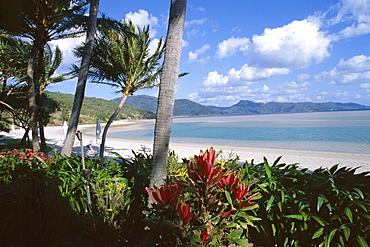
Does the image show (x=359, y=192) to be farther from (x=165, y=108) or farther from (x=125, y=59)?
(x=125, y=59)

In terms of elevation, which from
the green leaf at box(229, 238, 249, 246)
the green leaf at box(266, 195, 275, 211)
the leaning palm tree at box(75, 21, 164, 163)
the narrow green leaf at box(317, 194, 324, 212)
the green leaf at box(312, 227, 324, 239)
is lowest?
the green leaf at box(312, 227, 324, 239)

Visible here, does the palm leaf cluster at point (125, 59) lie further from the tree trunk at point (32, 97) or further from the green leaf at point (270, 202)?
the green leaf at point (270, 202)

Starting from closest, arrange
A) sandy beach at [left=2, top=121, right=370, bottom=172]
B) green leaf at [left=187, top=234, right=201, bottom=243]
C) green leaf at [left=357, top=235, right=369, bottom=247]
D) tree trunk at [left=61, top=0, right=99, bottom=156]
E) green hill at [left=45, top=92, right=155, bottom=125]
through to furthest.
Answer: green leaf at [left=187, top=234, right=201, bottom=243] < green leaf at [left=357, top=235, right=369, bottom=247] < tree trunk at [left=61, top=0, right=99, bottom=156] < sandy beach at [left=2, top=121, right=370, bottom=172] < green hill at [left=45, top=92, right=155, bottom=125]

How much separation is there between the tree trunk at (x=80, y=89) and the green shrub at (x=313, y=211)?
4.58m

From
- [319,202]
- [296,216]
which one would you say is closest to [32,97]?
[296,216]

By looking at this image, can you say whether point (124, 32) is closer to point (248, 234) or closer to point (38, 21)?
point (38, 21)

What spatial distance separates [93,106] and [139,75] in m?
67.2

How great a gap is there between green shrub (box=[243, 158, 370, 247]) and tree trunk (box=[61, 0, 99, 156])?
4.58 m

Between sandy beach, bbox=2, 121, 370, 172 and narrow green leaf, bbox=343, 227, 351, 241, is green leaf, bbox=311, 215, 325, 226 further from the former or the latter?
sandy beach, bbox=2, 121, 370, 172

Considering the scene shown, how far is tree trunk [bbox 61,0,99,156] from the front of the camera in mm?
5102

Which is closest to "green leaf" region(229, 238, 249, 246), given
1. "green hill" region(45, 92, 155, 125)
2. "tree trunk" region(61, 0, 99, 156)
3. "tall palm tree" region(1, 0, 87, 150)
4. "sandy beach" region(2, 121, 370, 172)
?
"tree trunk" region(61, 0, 99, 156)

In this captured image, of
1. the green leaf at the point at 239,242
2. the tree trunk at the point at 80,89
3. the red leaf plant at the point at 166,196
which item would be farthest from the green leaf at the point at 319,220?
the tree trunk at the point at 80,89

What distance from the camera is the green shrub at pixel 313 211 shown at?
1.65 meters

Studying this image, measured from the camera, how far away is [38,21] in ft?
20.3
